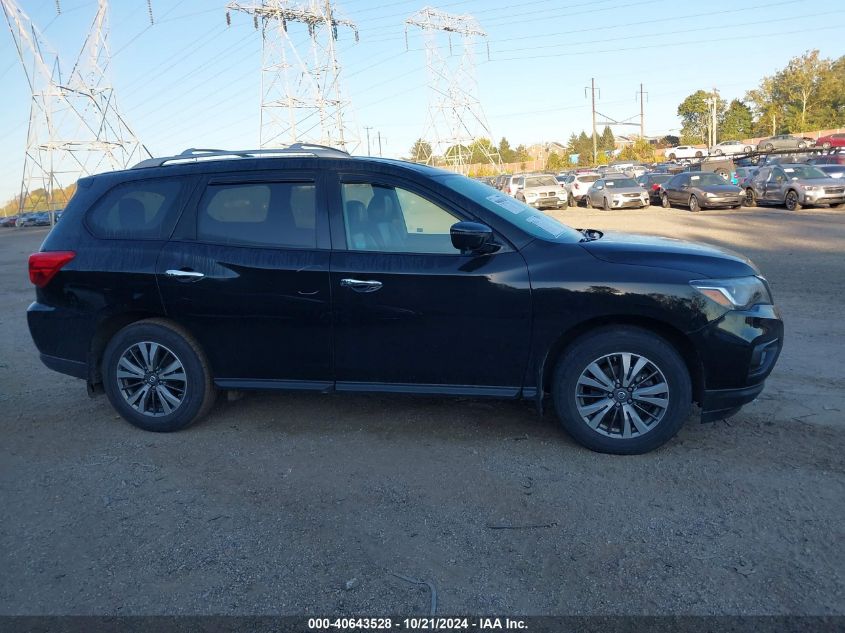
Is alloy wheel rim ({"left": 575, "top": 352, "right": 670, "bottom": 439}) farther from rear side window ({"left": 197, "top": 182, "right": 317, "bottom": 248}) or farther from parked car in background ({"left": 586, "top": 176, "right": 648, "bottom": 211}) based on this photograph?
parked car in background ({"left": 586, "top": 176, "right": 648, "bottom": 211})

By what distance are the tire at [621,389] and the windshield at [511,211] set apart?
2.42 ft

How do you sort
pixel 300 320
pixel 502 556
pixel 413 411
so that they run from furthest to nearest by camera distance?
pixel 413 411 < pixel 300 320 < pixel 502 556

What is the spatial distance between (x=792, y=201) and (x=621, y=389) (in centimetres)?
2393

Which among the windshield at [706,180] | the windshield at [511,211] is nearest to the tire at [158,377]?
the windshield at [511,211]

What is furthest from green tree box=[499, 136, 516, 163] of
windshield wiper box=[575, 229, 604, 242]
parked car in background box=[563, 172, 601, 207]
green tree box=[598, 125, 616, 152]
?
windshield wiper box=[575, 229, 604, 242]

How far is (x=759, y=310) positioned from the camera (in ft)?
14.0

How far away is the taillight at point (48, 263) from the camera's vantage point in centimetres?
502

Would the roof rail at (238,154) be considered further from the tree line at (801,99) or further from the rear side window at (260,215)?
the tree line at (801,99)

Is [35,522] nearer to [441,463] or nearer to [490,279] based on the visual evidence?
[441,463]

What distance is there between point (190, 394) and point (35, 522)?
1.33 meters

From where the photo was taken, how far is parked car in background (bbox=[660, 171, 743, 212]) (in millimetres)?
25797

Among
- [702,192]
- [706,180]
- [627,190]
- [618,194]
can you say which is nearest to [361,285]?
[702,192]

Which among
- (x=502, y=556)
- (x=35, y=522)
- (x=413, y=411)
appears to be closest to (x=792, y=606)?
(x=502, y=556)

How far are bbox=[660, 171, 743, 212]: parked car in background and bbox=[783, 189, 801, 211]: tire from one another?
1.53 meters
